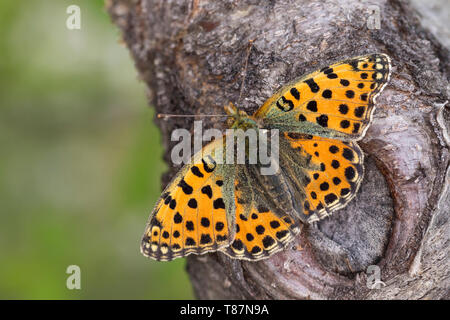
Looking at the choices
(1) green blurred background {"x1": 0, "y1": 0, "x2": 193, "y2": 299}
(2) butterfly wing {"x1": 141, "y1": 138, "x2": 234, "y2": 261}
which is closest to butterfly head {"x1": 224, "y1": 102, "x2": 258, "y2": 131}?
(2) butterfly wing {"x1": 141, "y1": 138, "x2": 234, "y2": 261}

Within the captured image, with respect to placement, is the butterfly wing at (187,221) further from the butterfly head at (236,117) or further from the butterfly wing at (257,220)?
the butterfly head at (236,117)

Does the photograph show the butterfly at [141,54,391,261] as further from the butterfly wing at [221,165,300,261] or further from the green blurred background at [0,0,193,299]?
the green blurred background at [0,0,193,299]

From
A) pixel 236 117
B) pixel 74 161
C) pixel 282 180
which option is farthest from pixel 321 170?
pixel 74 161

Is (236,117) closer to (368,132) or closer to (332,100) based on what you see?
(332,100)

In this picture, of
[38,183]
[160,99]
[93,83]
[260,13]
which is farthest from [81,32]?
[260,13]
